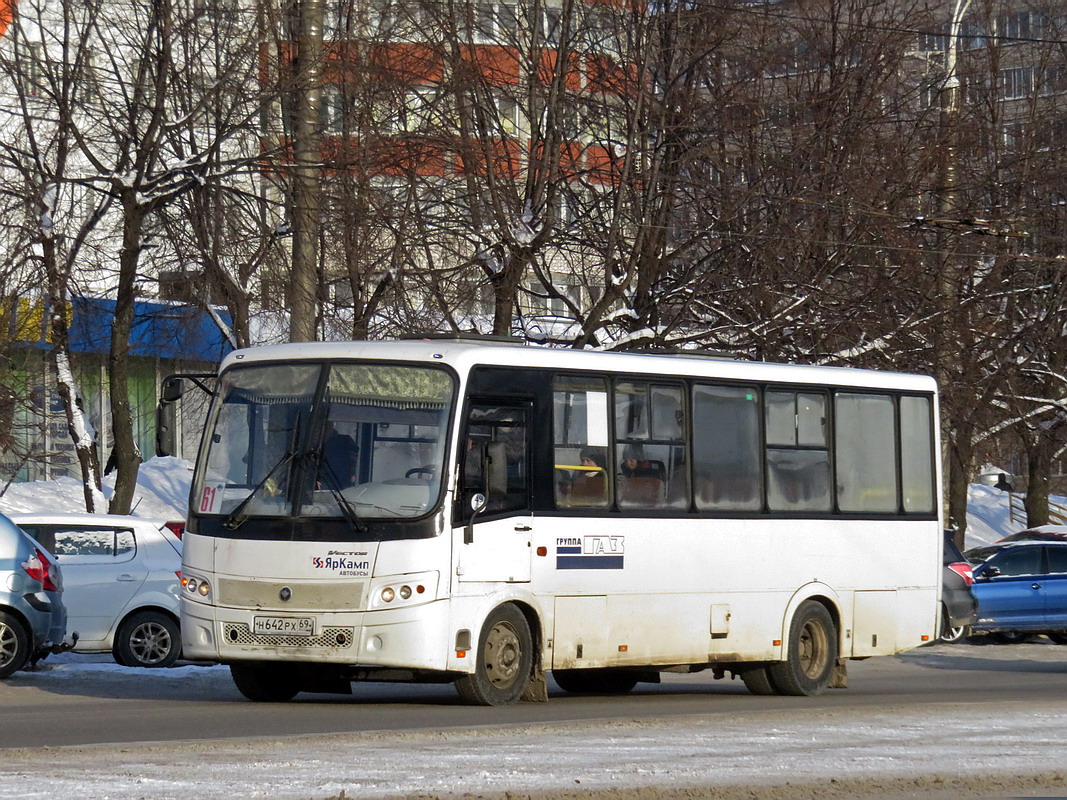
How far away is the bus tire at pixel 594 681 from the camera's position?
54.0 ft

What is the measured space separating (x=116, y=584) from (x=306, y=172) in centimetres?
557

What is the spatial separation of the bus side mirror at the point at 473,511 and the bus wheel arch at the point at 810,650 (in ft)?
12.4

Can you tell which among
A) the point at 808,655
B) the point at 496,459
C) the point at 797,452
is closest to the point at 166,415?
the point at 496,459

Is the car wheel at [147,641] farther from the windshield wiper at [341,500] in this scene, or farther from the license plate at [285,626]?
the windshield wiper at [341,500]

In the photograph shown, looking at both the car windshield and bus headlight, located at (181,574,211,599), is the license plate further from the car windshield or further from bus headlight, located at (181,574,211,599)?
the car windshield

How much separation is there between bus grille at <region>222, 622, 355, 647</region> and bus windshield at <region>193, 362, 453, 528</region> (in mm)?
770

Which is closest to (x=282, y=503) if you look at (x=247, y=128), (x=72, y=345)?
(x=247, y=128)

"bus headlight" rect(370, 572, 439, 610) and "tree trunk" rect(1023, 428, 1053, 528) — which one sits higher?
"tree trunk" rect(1023, 428, 1053, 528)

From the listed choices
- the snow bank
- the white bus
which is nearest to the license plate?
the white bus

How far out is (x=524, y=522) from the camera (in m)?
13.8

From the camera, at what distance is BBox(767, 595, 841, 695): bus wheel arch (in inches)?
626

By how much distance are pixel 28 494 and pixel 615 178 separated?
1442 centimetres

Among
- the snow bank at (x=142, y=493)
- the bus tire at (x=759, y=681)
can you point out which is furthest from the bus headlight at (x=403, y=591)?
the snow bank at (x=142, y=493)

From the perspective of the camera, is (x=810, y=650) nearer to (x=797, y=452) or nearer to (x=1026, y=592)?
(x=797, y=452)
